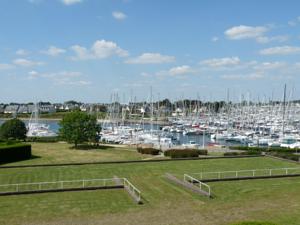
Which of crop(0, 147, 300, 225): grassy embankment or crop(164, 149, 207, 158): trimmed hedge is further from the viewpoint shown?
crop(164, 149, 207, 158): trimmed hedge

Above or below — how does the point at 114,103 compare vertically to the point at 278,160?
above

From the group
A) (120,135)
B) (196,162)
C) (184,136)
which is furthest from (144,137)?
(196,162)

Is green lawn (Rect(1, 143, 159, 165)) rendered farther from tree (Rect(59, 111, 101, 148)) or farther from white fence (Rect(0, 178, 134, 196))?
white fence (Rect(0, 178, 134, 196))

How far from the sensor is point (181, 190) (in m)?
26.6

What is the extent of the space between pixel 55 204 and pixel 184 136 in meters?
84.5

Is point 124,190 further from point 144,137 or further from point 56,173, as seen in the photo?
point 144,137

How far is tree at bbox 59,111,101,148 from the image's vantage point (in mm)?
56969

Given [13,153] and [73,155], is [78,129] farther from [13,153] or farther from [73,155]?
[13,153]

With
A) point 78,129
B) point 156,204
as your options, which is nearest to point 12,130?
point 78,129

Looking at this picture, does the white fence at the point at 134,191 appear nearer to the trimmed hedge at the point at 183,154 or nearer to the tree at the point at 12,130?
the trimmed hedge at the point at 183,154

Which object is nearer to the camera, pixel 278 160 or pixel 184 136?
pixel 278 160

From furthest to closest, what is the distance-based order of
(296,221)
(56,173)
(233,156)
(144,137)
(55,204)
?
(144,137), (233,156), (56,173), (55,204), (296,221)

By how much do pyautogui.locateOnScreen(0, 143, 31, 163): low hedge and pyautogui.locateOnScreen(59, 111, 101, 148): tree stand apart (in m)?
11.4

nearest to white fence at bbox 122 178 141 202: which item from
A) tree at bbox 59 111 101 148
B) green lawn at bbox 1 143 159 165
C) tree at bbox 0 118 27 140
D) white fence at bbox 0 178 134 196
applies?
white fence at bbox 0 178 134 196
